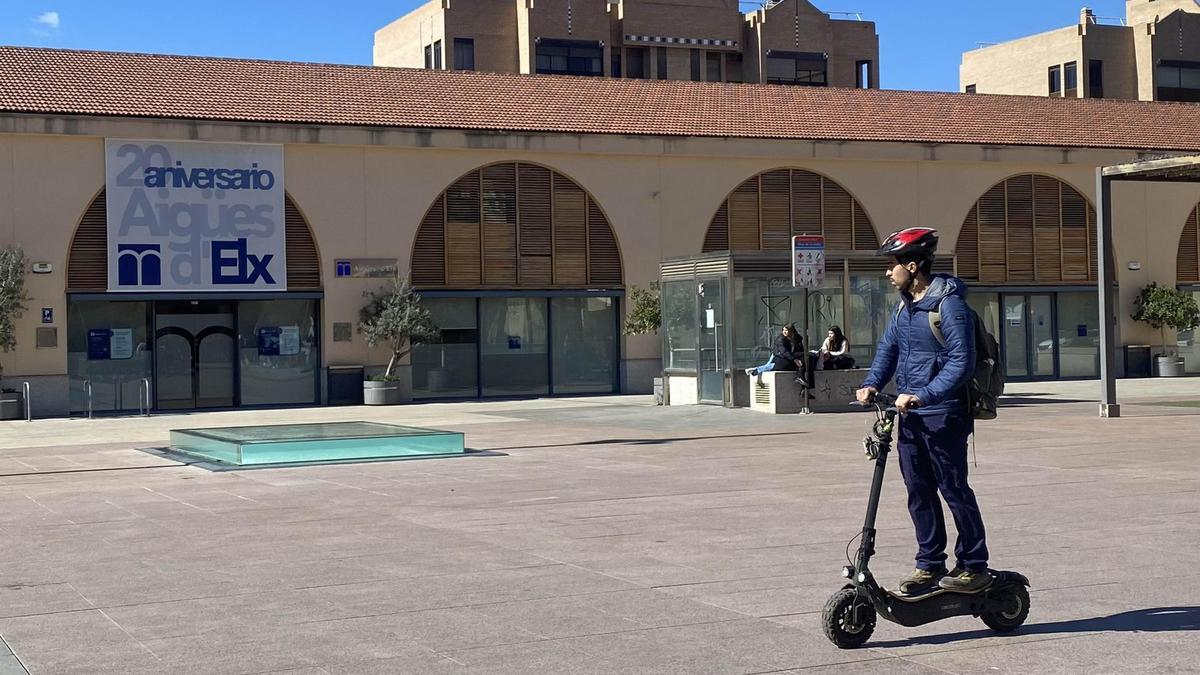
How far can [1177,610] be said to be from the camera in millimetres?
7719

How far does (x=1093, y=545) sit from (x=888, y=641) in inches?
136

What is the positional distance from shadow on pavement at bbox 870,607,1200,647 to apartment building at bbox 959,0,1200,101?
7152cm

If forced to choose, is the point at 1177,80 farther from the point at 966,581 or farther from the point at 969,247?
the point at 966,581

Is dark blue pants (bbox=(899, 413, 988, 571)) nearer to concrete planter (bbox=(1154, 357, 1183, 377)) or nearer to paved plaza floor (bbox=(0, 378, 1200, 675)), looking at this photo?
paved plaza floor (bbox=(0, 378, 1200, 675))

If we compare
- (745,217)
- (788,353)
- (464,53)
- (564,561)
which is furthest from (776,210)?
(464,53)

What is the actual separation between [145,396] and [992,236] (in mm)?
21762

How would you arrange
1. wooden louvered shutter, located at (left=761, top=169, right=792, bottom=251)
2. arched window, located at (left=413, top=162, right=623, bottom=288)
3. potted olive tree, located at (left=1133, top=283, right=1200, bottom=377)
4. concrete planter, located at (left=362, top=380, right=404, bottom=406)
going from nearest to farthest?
1. concrete planter, located at (left=362, top=380, right=404, bottom=406)
2. arched window, located at (left=413, top=162, right=623, bottom=288)
3. wooden louvered shutter, located at (left=761, top=169, right=792, bottom=251)
4. potted olive tree, located at (left=1133, top=283, right=1200, bottom=377)

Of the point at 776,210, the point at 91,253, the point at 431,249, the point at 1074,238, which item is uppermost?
the point at 776,210

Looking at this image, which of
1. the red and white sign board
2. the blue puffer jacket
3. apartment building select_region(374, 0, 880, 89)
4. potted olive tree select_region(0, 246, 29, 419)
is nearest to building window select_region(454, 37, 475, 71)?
apartment building select_region(374, 0, 880, 89)

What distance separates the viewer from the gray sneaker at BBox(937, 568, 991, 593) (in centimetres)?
709

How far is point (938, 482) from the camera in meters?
7.14

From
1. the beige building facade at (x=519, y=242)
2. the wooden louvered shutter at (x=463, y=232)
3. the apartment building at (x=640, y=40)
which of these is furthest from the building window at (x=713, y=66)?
the wooden louvered shutter at (x=463, y=232)

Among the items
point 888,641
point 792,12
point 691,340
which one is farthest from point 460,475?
point 792,12

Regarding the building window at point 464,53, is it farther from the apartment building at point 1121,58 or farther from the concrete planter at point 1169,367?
the concrete planter at point 1169,367
